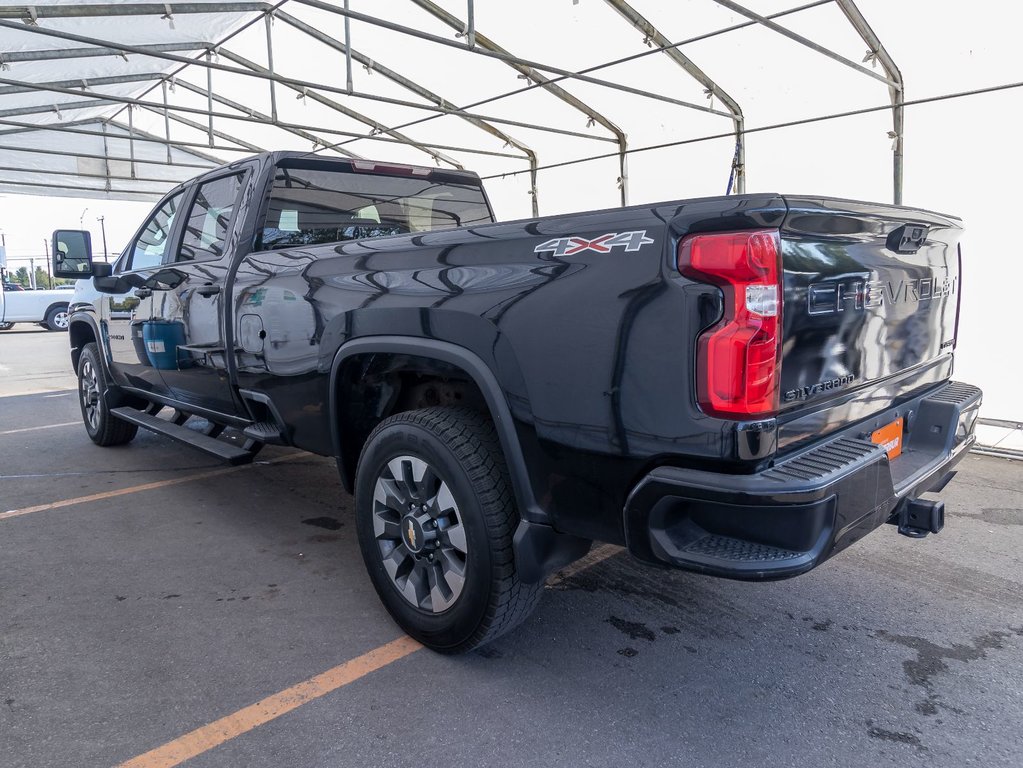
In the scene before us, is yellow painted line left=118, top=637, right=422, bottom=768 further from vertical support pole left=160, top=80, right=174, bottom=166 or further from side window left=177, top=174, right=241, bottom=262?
vertical support pole left=160, top=80, right=174, bottom=166

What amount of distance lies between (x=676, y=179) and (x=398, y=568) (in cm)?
989

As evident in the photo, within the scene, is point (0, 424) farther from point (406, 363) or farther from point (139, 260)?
point (406, 363)

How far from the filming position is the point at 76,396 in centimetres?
891

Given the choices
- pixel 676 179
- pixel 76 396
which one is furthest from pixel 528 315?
pixel 676 179

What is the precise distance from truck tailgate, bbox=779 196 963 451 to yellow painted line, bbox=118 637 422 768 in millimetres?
1646

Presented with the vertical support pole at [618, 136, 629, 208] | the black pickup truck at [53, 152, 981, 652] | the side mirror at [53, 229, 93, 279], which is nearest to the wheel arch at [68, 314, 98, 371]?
the side mirror at [53, 229, 93, 279]

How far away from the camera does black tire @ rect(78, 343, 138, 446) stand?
5.73 meters

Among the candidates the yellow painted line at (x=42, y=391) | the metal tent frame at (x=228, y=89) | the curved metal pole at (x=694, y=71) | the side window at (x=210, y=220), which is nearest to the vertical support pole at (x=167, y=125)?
the metal tent frame at (x=228, y=89)

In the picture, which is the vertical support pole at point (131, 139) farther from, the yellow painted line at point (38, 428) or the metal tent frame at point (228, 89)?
the yellow painted line at point (38, 428)

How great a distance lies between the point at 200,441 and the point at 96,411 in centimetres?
241

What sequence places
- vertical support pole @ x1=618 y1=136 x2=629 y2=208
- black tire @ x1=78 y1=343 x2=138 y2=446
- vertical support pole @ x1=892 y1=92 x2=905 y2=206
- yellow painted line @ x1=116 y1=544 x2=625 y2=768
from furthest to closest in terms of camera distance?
vertical support pole @ x1=618 y1=136 x2=629 y2=208, vertical support pole @ x1=892 y1=92 x2=905 y2=206, black tire @ x1=78 y1=343 x2=138 y2=446, yellow painted line @ x1=116 y1=544 x2=625 y2=768

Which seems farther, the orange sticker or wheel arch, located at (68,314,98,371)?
wheel arch, located at (68,314,98,371)

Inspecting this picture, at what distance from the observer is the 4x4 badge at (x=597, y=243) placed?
1.98m

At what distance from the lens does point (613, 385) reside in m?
2.05
